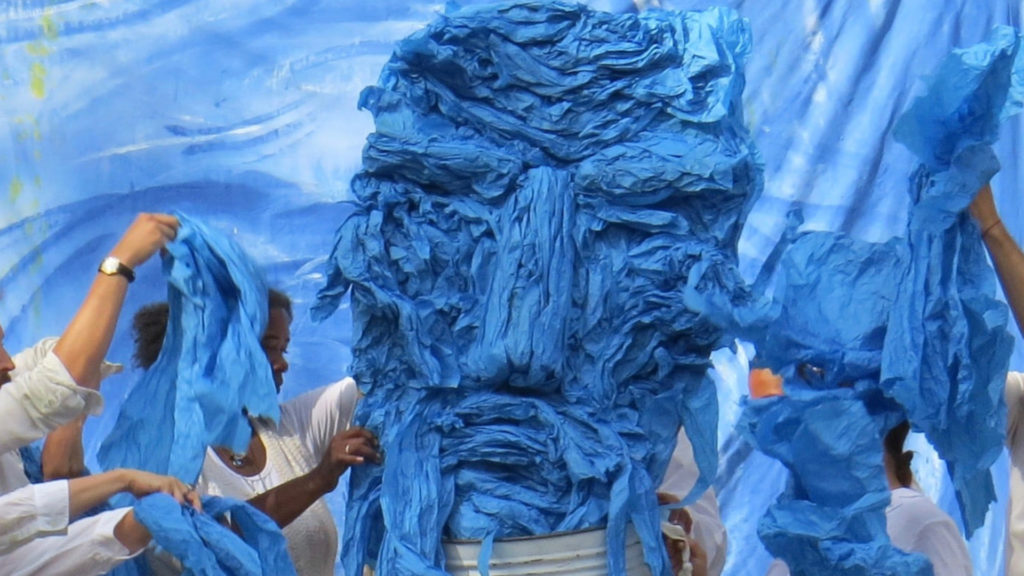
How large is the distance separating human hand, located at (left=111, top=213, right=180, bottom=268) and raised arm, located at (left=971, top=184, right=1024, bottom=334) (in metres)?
0.91

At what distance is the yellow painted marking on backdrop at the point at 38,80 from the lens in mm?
3111

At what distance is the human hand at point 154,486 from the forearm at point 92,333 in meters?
0.12

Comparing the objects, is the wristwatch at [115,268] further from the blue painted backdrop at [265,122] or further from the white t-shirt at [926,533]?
the blue painted backdrop at [265,122]

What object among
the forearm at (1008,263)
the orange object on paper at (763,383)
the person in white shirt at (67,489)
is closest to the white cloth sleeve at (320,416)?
the person in white shirt at (67,489)

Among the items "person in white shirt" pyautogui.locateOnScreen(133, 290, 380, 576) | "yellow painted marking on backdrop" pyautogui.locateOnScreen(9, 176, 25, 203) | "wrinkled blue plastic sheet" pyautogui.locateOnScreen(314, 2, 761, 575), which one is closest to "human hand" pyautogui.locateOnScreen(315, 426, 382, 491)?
"wrinkled blue plastic sheet" pyautogui.locateOnScreen(314, 2, 761, 575)

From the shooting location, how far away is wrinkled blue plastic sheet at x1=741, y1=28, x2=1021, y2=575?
1.87 meters

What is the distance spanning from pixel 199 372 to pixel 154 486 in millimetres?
138

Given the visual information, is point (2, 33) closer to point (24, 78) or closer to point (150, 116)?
point (24, 78)

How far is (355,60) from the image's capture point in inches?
124

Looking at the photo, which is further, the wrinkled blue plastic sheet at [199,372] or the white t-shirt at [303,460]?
the white t-shirt at [303,460]

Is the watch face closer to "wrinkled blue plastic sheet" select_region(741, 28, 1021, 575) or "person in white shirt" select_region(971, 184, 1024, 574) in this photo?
"wrinkled blue plastic sheet" select_region(741, 28, 1021, 575)

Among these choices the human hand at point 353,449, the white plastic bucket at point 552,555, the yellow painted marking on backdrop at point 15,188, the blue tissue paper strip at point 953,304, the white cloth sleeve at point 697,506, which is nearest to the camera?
the blue tissue paper strip at point 953,304

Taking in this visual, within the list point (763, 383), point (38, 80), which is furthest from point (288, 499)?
point (38, 80)

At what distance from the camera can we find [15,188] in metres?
3.11
